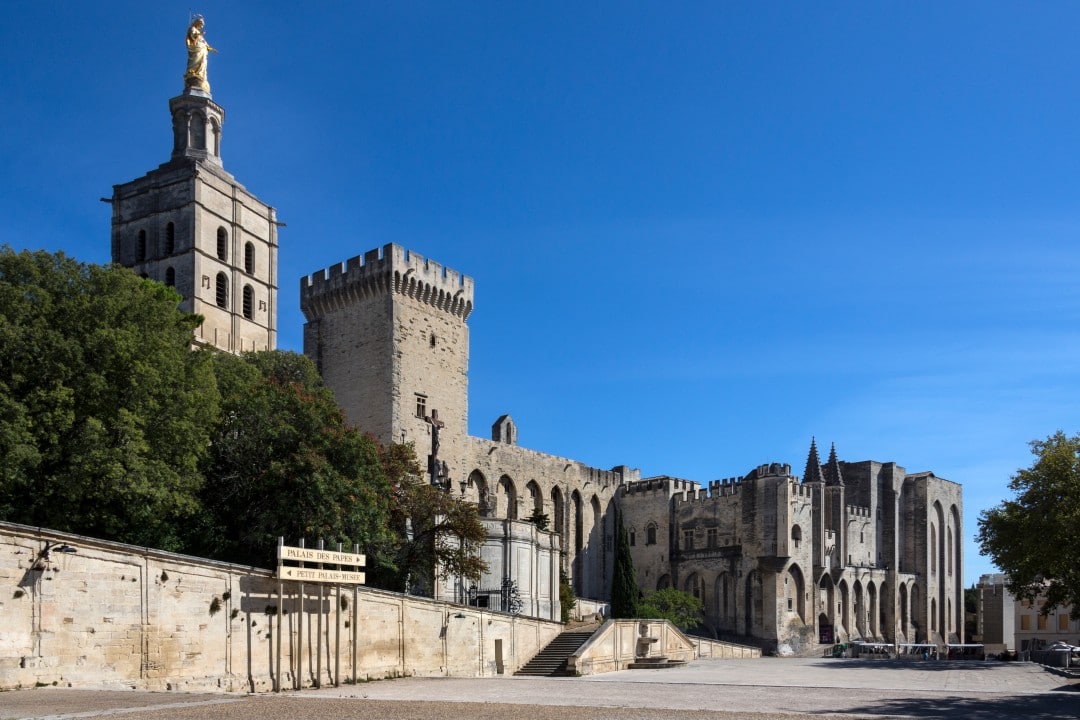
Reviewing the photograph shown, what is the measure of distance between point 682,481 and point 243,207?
90.9ft

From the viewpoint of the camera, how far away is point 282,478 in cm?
2880

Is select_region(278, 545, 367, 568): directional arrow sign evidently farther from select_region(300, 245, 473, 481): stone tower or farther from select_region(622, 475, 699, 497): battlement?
select_region(622, 475, 699, 497): battlement

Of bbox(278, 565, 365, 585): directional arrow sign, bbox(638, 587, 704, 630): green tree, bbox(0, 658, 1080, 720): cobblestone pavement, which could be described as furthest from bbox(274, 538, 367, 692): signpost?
bbox(638, 587, 704, 630): green tree

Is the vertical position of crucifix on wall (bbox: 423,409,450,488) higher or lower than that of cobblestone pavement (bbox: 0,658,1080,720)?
higher

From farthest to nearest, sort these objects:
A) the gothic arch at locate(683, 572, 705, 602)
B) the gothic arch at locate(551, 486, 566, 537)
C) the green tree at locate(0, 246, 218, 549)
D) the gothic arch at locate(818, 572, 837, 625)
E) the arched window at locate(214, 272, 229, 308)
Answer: the gothic arch at locate(818, 572, 837, 625), the gothic arch at locate(683, 572, 705, 602), the gothic arch at locate(551, 486, 566, 537), the arched window at locate(214, 272, 229, 308), the green tree at locate(0, 246, 218, 549)

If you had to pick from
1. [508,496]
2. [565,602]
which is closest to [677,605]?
[508,496]

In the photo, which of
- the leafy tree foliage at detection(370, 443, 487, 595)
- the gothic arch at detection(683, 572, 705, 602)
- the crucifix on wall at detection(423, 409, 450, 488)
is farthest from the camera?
the gothic arch at detection(683, 572, 705, 602)

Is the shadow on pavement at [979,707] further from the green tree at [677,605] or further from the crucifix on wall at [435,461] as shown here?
the green tree at [677,605]

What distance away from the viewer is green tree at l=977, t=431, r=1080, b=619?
3672 cm

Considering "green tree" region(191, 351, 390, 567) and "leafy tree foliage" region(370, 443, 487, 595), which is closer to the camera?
"green tree" region(191, 351, 390, 567)

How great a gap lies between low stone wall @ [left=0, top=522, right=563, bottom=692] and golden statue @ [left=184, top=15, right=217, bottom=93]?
3273cm

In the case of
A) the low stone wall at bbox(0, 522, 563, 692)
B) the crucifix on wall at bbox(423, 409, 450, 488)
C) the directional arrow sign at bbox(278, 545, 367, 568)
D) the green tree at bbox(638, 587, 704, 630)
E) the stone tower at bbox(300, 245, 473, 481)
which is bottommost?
the green tree at bbox(638, 587, 704, 630)

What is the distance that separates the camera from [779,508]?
57.9m

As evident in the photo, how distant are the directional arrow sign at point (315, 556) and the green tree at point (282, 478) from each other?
9.41ft
